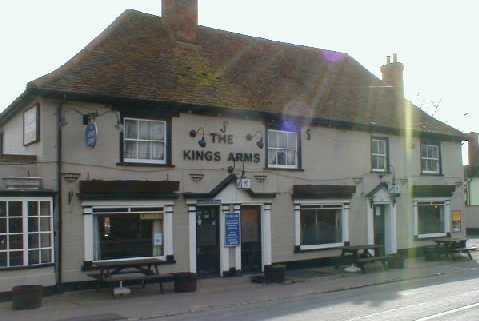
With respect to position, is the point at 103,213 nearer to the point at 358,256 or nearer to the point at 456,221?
the point at 358,256

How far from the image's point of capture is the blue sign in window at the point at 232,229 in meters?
18.4

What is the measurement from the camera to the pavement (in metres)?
12.7

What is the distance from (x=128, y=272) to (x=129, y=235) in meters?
1.12

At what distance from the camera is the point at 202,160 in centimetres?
1827

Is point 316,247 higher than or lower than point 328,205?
lower

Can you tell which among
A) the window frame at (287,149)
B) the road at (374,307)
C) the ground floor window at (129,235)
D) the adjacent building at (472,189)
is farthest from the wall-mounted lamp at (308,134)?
the adjacent building at (472,189)

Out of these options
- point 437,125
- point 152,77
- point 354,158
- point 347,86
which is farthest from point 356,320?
point 437,125

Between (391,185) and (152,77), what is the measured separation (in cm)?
1110

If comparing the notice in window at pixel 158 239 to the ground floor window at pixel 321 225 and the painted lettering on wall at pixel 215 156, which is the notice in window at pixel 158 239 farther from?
the ground floor window at pixel 321 225

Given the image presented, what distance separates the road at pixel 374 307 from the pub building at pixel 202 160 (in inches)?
177

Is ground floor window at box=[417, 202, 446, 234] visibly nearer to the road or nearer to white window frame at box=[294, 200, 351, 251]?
white window frame at box=[294, 200, 351, 251]

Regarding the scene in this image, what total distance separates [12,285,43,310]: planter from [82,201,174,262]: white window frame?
237 cm

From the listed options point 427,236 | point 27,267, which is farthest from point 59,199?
point 427,236

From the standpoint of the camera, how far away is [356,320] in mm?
11188
